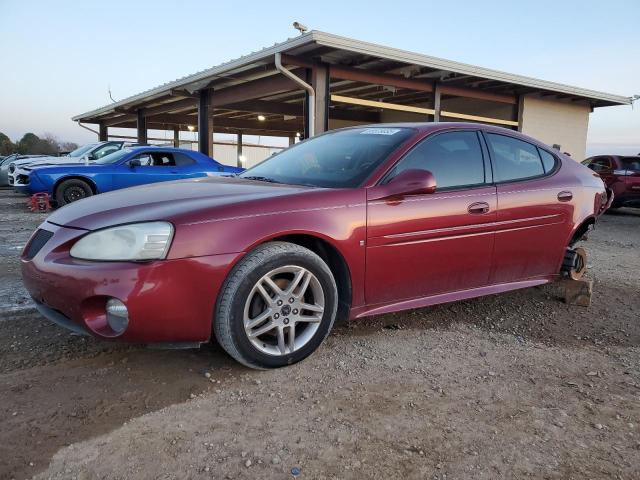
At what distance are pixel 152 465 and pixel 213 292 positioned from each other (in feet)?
2.84

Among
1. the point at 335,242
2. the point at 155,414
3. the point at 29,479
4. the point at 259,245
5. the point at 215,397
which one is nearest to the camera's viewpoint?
the point at 29,479

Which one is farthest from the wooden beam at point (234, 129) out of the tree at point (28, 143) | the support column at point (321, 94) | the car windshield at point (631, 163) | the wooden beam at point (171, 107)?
the tree at point (28, 143)

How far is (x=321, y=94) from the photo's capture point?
10.6 m

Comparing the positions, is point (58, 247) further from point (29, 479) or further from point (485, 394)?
point (485, 394)

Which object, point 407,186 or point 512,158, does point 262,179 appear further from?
point 512,158

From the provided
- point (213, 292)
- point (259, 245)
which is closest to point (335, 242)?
point (259, 245)

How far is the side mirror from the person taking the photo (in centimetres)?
293

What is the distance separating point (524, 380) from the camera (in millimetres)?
2709

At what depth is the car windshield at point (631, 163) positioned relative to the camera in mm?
12180

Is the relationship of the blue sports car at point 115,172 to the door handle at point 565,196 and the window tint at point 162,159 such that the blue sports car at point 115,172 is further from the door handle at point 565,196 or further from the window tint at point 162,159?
the door handle at point 565,196

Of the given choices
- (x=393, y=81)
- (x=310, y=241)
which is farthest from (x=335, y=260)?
(x=393, y=81)

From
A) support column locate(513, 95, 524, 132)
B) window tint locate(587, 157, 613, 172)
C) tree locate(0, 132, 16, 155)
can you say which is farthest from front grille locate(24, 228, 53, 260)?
tree locate(0, 132, 16, 155)

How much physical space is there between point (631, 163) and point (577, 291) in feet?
33.6

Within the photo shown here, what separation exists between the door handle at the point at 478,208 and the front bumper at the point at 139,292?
5.42ft
